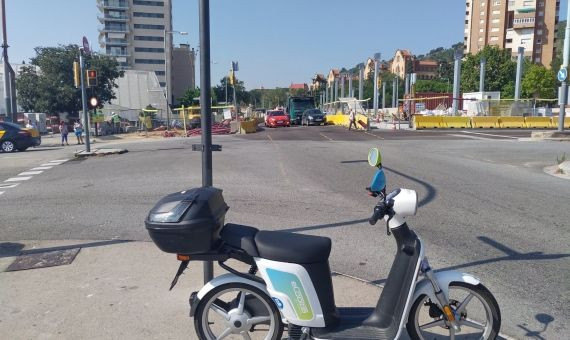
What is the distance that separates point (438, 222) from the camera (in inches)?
289

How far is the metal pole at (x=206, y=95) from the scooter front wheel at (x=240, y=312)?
0.84 meters

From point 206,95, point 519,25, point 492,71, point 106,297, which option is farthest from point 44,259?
point 519,25

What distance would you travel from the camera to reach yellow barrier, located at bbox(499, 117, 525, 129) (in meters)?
35.7

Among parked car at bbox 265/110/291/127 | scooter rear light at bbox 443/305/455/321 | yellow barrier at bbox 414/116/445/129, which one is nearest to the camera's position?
scooter rear light at bbox 443/305/455/321

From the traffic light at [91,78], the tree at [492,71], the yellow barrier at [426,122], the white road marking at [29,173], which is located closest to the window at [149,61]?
the tree at [492,71]

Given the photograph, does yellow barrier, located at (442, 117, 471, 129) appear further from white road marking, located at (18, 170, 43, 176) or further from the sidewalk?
the sidewalk

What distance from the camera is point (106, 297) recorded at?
14.7 feet

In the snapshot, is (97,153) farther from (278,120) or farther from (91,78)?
(278,120)

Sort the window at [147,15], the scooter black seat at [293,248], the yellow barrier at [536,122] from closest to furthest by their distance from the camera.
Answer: the scooter black seat at [293,248], the yellow barrier at [536,122], the window at [147,15]

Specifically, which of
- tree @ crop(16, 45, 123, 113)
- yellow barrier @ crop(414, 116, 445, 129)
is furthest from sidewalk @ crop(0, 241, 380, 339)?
tree @ crop(16, 45, 123, 113)

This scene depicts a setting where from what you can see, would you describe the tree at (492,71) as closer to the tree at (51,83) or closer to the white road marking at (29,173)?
the tree at (51,83)

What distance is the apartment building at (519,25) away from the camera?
12762 cm

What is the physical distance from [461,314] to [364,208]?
16.4ft

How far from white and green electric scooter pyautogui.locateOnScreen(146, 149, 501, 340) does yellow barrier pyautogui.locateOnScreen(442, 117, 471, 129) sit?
3362 cm
